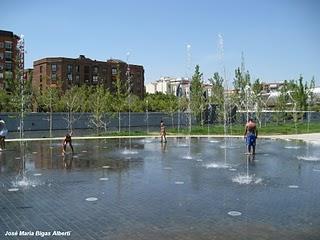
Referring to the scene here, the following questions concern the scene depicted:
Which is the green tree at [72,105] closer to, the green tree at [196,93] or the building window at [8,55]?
the green tree at [196,93]

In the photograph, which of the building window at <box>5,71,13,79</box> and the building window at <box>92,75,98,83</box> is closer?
the building window at <box>5,71,13,79</box>

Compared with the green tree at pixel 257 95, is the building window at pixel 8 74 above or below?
above

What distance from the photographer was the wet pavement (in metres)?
7.22

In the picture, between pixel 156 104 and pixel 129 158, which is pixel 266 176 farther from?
pixel 156 104

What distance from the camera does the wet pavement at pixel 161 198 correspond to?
7223mm

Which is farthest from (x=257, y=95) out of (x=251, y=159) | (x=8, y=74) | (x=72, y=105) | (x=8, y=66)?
(x=8, y=66)

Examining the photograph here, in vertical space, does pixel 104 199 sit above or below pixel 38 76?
below

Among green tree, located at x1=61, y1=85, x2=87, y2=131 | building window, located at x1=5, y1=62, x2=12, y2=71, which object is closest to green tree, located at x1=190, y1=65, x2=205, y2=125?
green tree, located at x1=61, y1=85, x2=87, y2=131

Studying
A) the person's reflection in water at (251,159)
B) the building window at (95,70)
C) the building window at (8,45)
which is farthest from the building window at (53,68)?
the person's reflection in water at (251,159)

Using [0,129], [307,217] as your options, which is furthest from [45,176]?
[0,129]

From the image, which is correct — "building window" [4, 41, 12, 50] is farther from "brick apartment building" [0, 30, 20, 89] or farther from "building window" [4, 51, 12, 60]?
"building window" [4, 51, 12, 60]

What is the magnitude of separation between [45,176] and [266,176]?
695cm

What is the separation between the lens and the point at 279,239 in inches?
263

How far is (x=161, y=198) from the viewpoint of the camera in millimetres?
9734
